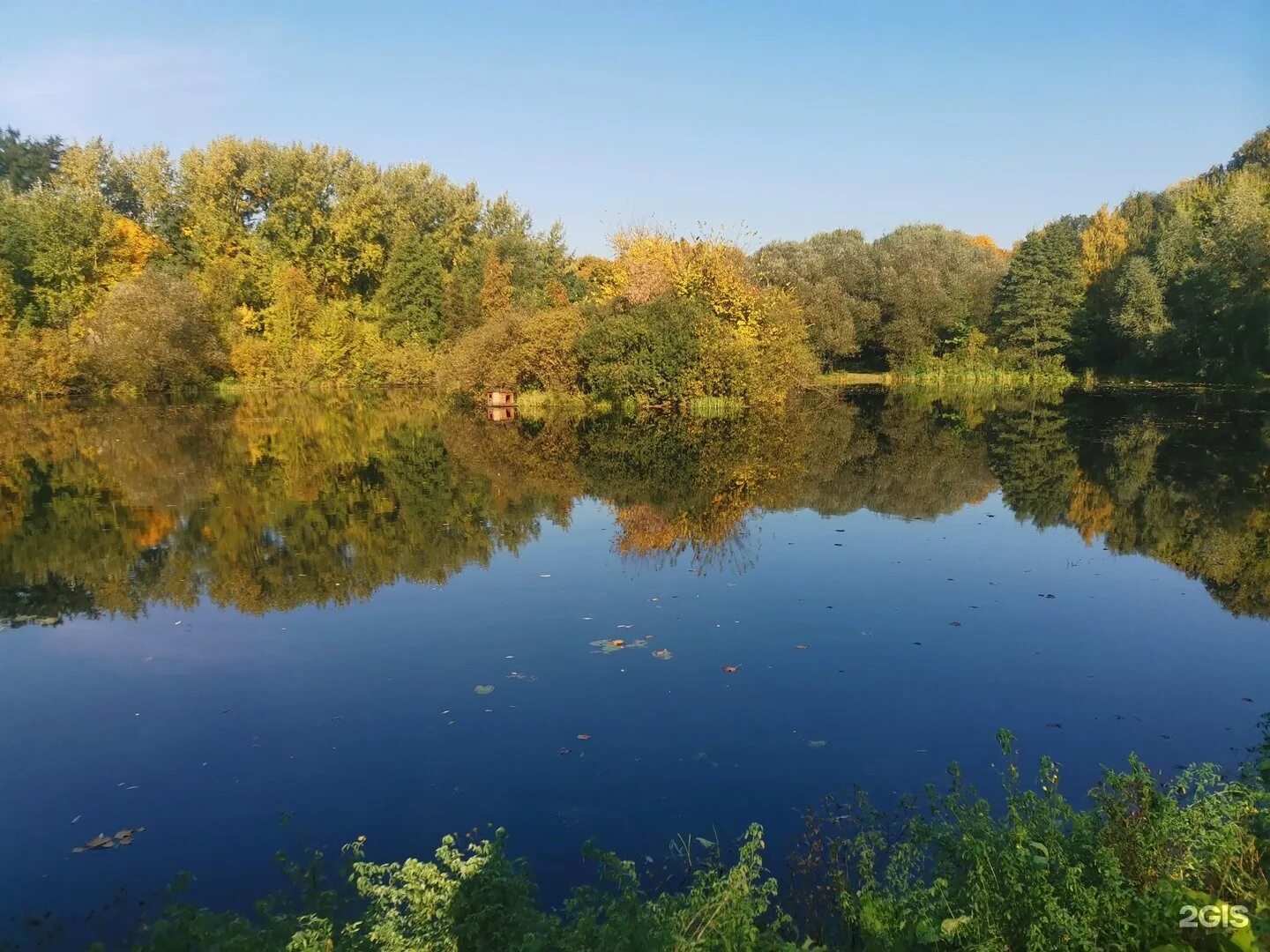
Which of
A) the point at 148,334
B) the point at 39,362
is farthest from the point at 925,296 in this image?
the point at 39,362

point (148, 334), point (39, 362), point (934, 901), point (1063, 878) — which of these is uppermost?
point (148, 334)

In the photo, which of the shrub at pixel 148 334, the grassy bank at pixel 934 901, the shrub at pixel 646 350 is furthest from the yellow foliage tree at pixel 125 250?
the grassy bank at pixel 934 901

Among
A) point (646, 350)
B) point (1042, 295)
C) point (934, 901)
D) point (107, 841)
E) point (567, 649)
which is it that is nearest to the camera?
point (934, 901)

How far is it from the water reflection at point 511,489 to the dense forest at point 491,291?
462 centimetres

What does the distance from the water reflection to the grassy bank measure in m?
6.99

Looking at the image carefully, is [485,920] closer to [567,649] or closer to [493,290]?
[567,649]

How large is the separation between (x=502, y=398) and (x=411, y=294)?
2093 cm

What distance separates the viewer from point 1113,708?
7.16 meters

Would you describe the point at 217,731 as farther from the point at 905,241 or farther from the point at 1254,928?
the point at 905,241

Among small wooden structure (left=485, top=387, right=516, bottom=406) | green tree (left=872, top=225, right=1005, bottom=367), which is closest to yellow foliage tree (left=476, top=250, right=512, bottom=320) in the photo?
small wooden structure (left=485, top=387, right=516, bottom=406)

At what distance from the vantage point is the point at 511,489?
17297 millimetres

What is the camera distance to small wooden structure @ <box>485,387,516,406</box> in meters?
33.8

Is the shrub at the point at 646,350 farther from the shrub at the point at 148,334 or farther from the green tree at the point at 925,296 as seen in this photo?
the green tree at the point at 925,296

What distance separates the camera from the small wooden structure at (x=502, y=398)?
33.8m
